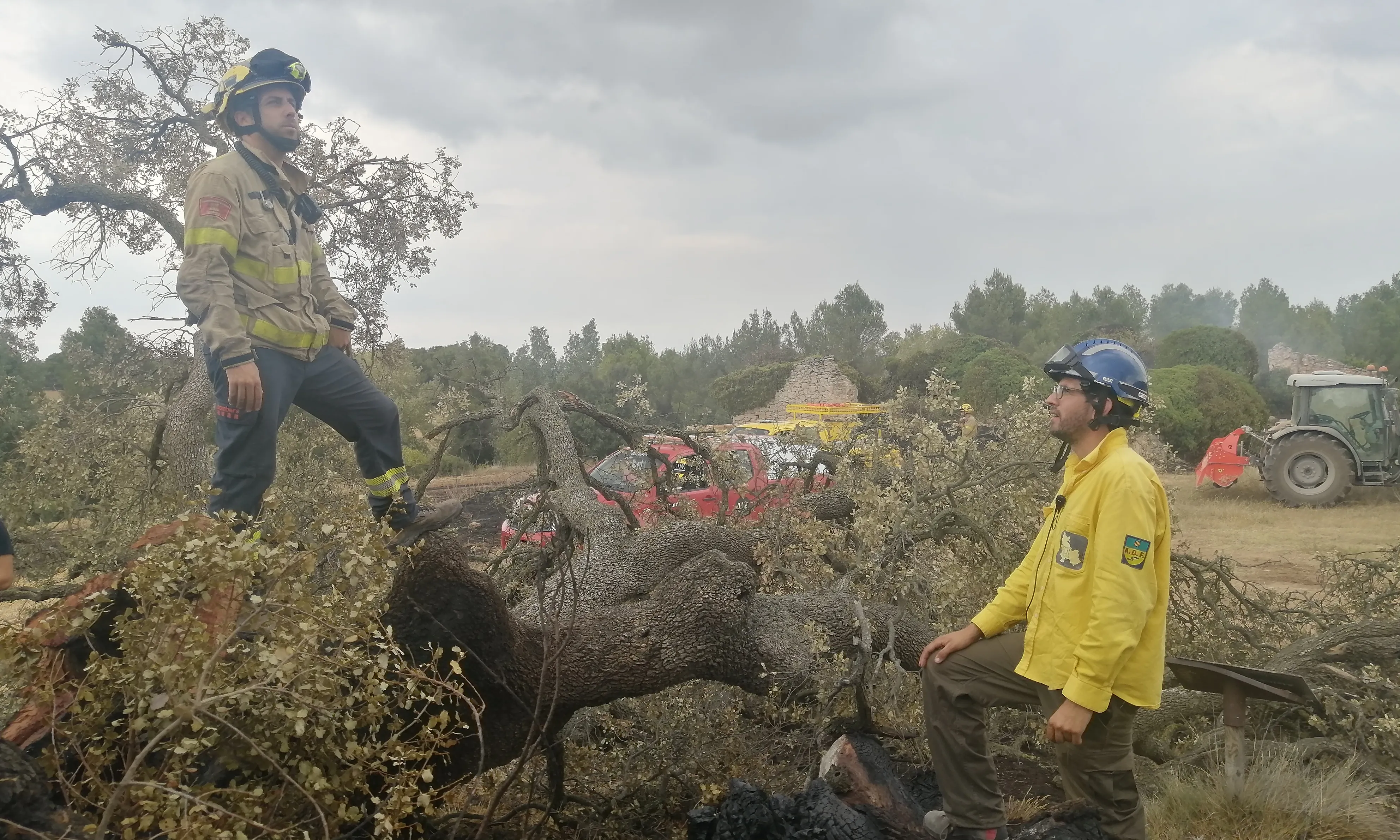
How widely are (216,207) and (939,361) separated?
2850cm

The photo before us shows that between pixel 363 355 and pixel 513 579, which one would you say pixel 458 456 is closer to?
pixel 363 355

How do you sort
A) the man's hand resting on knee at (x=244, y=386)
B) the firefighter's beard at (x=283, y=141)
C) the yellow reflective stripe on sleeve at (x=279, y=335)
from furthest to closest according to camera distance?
1. the firefighter's beard at (x=283, y=141)
2. the yellow reflective stripe on sleeve at (x=279, y=335)
3. the man's hand resting on knee at (x=244, y=386)

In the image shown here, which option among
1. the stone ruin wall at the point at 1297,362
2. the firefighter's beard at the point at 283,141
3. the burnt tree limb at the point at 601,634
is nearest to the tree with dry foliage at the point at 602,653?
the burnt tree limb at the point at 601,634

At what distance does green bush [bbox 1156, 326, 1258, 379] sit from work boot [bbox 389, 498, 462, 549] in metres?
28.4

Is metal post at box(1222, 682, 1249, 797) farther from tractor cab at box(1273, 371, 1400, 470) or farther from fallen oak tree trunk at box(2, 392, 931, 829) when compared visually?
tractor cab at box(1273, 371, 1400, 470)

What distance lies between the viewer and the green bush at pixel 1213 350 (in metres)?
27.0

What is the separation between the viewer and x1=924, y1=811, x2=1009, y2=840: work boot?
2.78m

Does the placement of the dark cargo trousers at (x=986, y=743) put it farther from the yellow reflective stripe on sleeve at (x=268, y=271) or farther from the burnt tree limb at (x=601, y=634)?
the yellow reflective stripe on sleeve at (x=268, y=271)

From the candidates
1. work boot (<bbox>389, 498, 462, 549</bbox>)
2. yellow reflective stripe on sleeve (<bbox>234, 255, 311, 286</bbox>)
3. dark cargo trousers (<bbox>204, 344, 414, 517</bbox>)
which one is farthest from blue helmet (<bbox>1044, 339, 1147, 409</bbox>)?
yellow reflective stripe on sleeve (<bbox>234, 255, 311, 286</bbox>)

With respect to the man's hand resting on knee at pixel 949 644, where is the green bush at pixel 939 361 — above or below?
above

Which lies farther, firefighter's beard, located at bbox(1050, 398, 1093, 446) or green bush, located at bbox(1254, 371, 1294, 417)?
green bush, located at bbox(1254, 371, 1294, 417)

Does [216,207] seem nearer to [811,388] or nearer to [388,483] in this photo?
[388,483]

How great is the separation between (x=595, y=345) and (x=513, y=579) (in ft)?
162

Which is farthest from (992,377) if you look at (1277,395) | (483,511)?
(483,511)
